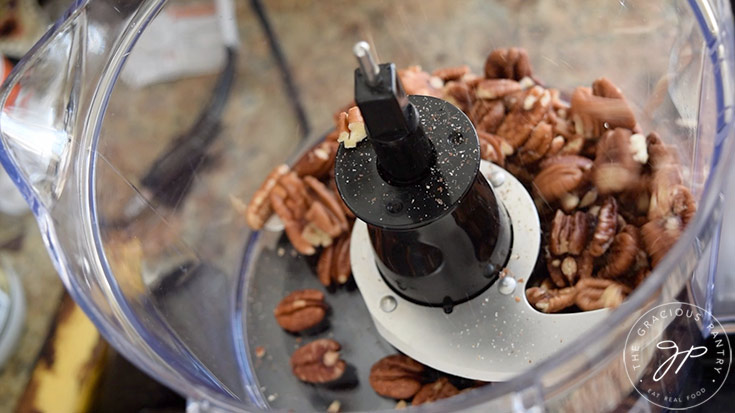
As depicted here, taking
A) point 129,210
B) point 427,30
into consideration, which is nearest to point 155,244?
point 129,210

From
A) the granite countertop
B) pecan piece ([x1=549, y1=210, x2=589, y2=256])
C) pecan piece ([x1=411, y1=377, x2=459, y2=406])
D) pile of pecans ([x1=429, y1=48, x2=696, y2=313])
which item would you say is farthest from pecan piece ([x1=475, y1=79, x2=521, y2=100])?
the granite countertop

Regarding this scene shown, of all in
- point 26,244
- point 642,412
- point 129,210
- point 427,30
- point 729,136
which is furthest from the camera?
point 26,244

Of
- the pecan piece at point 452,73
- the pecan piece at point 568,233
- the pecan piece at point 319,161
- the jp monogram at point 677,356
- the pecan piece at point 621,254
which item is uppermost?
the pecan piece at point 452,73

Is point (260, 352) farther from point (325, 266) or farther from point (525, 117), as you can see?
point (525, 117)

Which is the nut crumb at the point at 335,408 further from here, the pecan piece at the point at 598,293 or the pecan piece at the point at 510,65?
the pecan piece at the point at 510,65

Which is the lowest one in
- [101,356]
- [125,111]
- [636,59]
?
[101,356]

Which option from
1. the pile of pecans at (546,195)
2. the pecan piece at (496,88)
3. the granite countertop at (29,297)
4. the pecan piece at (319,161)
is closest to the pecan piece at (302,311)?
the pile of pecans at (546,195)

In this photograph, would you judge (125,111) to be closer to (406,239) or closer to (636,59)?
(406,239)
